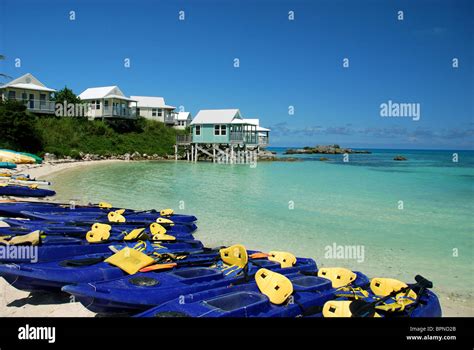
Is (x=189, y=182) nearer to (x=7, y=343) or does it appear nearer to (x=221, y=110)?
(x=7, y=343)

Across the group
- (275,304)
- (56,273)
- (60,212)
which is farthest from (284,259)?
(60,212)

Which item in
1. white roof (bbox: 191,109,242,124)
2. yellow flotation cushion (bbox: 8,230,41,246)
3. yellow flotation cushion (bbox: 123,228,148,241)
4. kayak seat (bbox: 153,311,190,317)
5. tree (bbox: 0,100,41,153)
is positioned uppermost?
white roof (bbox: 191,109,242,124)

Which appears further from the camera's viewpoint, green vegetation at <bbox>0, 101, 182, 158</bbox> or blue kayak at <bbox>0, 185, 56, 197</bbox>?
green vegetation at <bbox>0, 101, 182, 158</bbox>

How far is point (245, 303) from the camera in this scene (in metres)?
4.99

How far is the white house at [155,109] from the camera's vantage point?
60.5 metres

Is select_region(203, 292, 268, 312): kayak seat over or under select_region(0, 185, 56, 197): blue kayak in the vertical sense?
under

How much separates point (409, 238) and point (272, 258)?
657cm

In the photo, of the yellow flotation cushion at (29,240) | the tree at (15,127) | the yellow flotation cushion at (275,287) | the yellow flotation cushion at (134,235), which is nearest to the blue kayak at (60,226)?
the yellow flotation cushion at (134,235)

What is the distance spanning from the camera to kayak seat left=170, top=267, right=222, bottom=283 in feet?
18.8

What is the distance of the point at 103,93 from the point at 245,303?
49.7 m

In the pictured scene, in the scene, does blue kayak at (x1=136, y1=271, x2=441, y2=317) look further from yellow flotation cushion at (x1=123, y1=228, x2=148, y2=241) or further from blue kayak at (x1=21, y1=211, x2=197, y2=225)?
blue kayak at (x1=21, y1=211, x2=197, y2=225)

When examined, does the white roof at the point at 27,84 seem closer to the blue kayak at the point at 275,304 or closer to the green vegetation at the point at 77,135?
the green vegetation at the point at 77,135

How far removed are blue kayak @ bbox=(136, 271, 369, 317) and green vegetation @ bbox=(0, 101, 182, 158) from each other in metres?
30.7

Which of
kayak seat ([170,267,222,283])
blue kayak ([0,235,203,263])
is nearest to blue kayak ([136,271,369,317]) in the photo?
kayak seat ([170,267,222,283])
